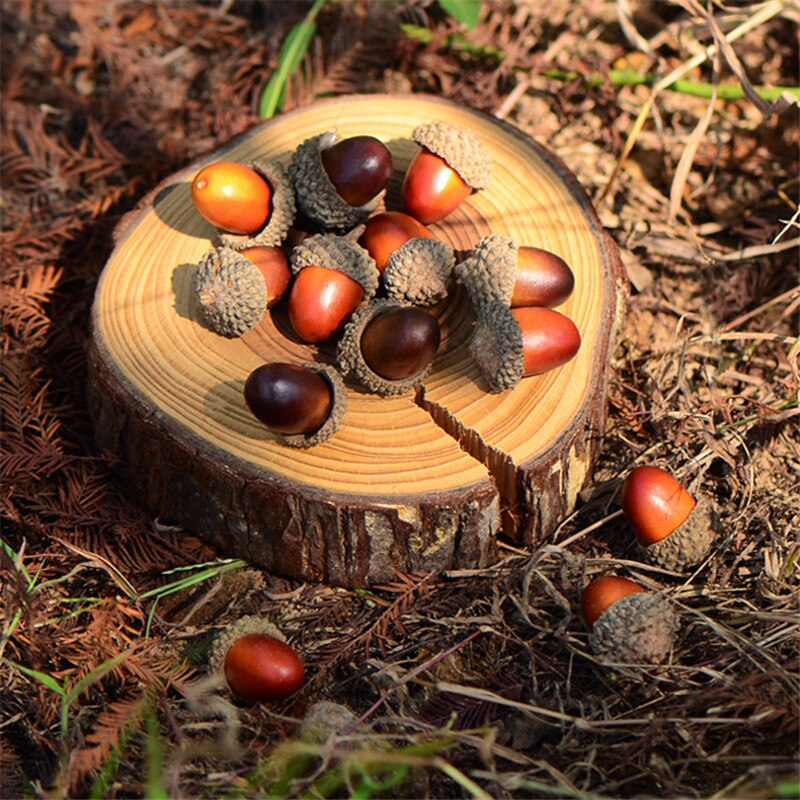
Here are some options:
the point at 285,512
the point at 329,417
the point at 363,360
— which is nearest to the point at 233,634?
the point at 285,512

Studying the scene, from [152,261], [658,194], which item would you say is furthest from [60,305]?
[658,194]

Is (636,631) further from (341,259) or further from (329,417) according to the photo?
(341,259)

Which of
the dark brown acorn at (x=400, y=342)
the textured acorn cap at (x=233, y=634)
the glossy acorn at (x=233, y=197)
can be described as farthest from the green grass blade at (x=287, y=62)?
the textured acorn cap at (x=233, y=634)

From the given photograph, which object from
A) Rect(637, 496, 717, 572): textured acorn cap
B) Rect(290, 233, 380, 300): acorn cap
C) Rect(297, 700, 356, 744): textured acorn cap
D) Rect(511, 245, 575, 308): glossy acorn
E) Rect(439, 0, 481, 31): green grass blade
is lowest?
Rect(297, 700, 356, 744): textured acorn cap

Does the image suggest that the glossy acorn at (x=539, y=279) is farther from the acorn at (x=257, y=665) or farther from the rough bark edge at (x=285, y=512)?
the acorn at (x=257, y=665)

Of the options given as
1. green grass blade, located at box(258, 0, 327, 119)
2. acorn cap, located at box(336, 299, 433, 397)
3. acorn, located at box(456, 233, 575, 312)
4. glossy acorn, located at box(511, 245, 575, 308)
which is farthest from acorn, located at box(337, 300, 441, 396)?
green grass blade, located at box(258, 0, 327, 119)

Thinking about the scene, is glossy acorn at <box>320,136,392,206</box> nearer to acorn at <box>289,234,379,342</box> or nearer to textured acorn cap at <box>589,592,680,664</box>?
acorn at <box>289,234,379,342</box>

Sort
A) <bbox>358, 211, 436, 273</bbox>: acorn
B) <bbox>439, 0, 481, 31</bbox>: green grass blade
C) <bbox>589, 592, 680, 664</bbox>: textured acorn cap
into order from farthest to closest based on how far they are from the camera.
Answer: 1. <bbox>439, 0, 481, 31</bbox>: green grass blade
2. <bbox>358, 211, 436, 273</bbox>: acorn
3. <bbox>589, 592, 680, 664</bbox>: textured acorn cap

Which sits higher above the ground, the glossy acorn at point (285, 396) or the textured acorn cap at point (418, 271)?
the textured acorn cap at point (418, 271)
